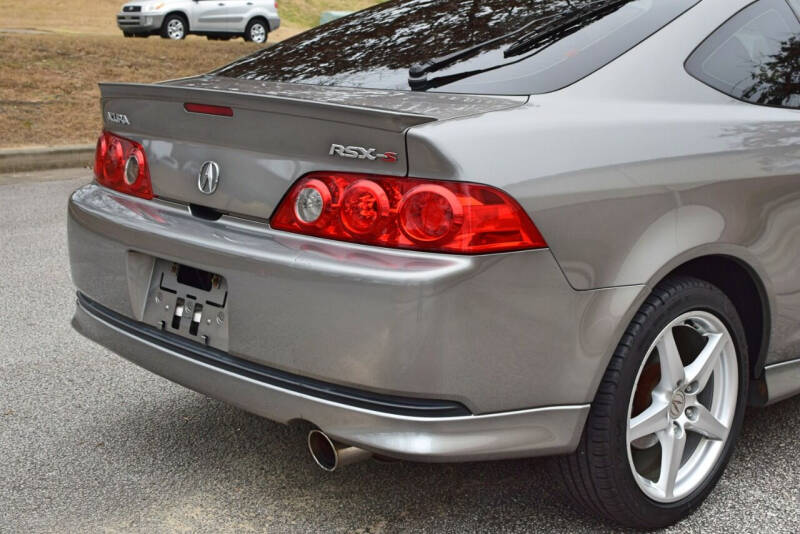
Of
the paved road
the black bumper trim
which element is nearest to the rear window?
the black bumper trim

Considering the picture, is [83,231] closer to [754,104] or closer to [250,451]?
[250,451]

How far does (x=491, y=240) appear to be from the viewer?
2359 mm

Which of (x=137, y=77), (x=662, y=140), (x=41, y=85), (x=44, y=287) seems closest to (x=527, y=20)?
(x=662, y=140)

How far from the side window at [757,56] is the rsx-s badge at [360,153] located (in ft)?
3.42

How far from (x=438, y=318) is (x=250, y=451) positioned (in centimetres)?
134

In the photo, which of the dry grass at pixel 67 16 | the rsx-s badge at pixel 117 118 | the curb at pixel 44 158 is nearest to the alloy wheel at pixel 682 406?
the rsx-s badge at pixel 117 118

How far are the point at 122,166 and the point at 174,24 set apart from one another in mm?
21052

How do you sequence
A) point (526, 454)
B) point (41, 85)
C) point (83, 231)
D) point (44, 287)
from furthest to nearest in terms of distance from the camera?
point (41, 85), point (44, 287), point (83, 231), point (526, 454)

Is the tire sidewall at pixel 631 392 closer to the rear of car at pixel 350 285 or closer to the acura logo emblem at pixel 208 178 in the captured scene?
the rear of car at pixel 350 285

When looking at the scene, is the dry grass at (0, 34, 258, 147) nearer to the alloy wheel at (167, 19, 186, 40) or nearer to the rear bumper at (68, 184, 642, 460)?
the alloy wheel at (167, 19, 186, 40)

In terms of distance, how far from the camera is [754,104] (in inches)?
121

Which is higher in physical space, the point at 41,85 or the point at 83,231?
the point at 83,231

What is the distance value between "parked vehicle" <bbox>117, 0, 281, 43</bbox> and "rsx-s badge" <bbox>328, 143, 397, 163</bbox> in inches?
839

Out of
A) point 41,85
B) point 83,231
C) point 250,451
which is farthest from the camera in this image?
point 41,85
